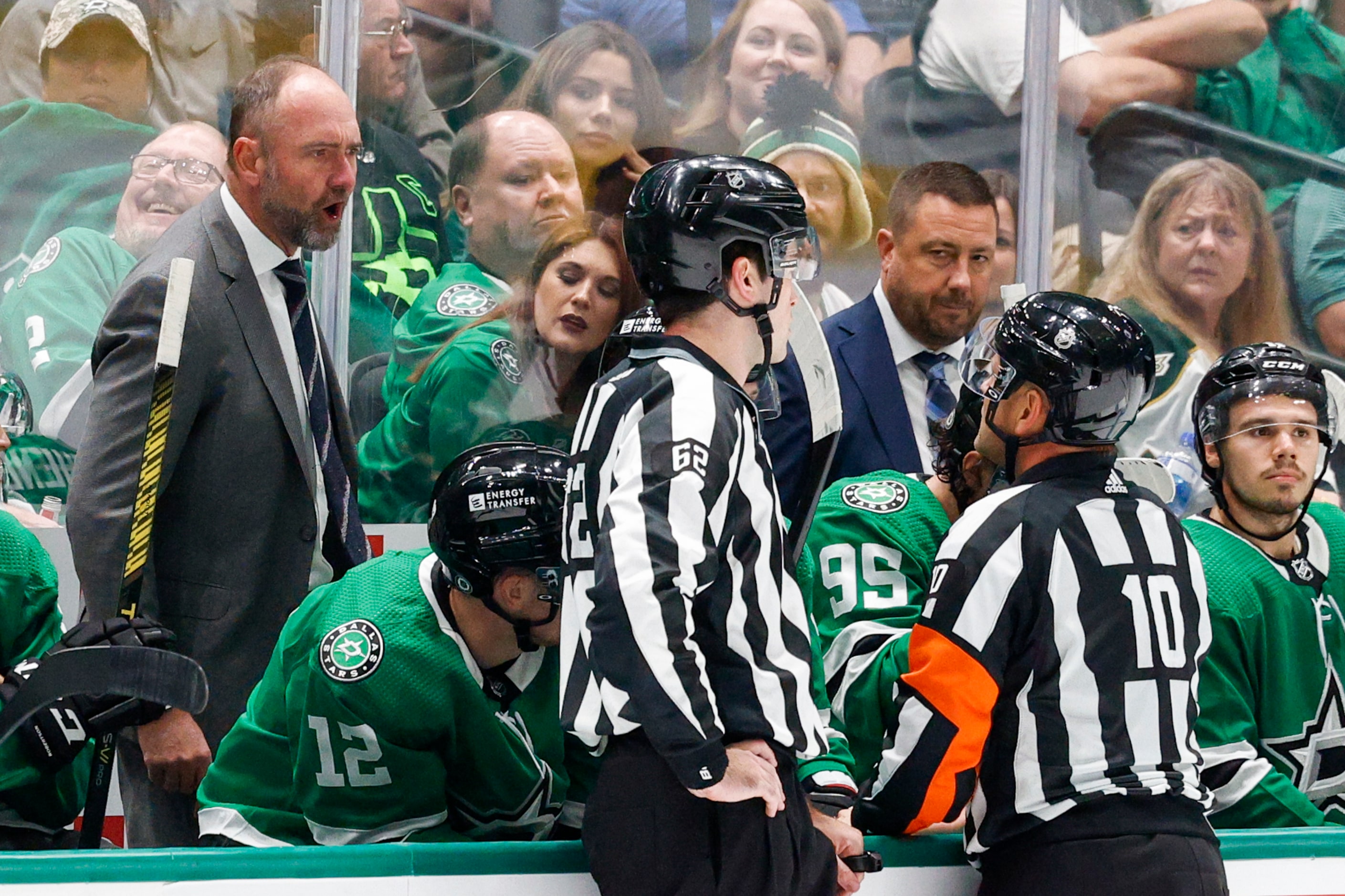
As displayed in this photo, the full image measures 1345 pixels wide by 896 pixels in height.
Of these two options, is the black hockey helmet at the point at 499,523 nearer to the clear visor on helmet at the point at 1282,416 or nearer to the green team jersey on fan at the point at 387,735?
the green team jersey on fan at the point at 387,735

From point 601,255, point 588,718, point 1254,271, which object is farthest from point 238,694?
point 1254,271

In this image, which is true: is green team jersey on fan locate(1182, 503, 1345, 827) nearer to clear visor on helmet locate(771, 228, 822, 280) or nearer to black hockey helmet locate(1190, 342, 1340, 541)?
black hockey helmet locate(1190, 342, 1340, 541)

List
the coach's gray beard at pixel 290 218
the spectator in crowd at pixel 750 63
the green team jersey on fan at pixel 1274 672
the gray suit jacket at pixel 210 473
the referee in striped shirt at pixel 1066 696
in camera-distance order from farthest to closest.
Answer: the spectator in crowd at pixel 750 63
the coach's gray beard at pixel 290 218
the gray suit jacket at pixel 210 473
the green team jersey on fan at pixel 1274 672
the referee in striped shirt at pixel 1066 696

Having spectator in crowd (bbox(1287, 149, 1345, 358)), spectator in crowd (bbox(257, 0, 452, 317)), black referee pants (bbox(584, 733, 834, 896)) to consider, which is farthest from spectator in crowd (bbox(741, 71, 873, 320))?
black referee pants (bbox(584, 733, 834, 896))

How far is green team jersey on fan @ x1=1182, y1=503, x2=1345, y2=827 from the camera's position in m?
2.30

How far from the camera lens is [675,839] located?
159 centimetres

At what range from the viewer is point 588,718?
162cm

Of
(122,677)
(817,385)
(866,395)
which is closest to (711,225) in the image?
(817,385)

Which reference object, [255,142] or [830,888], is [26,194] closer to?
[255,142]

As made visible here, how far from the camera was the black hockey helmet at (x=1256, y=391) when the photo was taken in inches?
100.0

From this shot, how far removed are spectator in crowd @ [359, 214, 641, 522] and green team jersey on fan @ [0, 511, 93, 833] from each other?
1.02m

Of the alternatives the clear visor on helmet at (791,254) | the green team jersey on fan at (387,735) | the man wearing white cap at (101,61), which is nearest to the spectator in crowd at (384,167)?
the man wearing white cap at (101,61)

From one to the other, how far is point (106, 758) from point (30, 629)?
1.33 feet

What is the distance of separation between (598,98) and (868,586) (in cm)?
162
